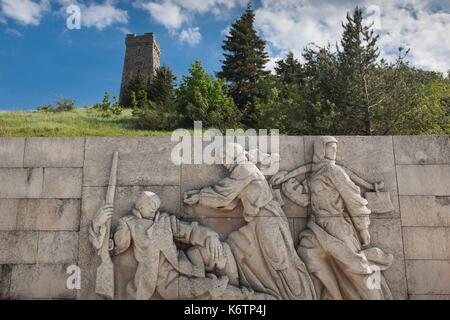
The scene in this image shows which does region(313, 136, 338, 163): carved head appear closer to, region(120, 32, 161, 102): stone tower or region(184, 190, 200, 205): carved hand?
region(184, 190, 200, 205): carved hand

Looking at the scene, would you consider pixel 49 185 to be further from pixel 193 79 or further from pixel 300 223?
pixel 193 79

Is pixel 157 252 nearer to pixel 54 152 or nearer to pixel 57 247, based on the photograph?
pixel 57 247

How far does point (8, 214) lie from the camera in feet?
22.2

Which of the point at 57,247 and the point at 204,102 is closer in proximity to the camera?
the point at 57,247

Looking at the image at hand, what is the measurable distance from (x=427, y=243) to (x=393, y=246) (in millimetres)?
611

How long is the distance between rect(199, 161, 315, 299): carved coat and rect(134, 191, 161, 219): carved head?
77 centimetres

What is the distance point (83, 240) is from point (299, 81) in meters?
29.8

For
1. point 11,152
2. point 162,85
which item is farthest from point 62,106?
point 11,152

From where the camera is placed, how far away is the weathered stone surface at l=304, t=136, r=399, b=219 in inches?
280

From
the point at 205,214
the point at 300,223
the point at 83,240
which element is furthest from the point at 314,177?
the point at 83,240

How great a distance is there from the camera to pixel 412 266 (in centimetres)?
675

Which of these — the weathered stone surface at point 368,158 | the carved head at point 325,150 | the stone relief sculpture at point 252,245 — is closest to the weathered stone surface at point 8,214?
the stone relief sculpture at point 252,245

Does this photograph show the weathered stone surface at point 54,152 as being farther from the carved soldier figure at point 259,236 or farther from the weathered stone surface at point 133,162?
the carved soldier figure at point 259,236
